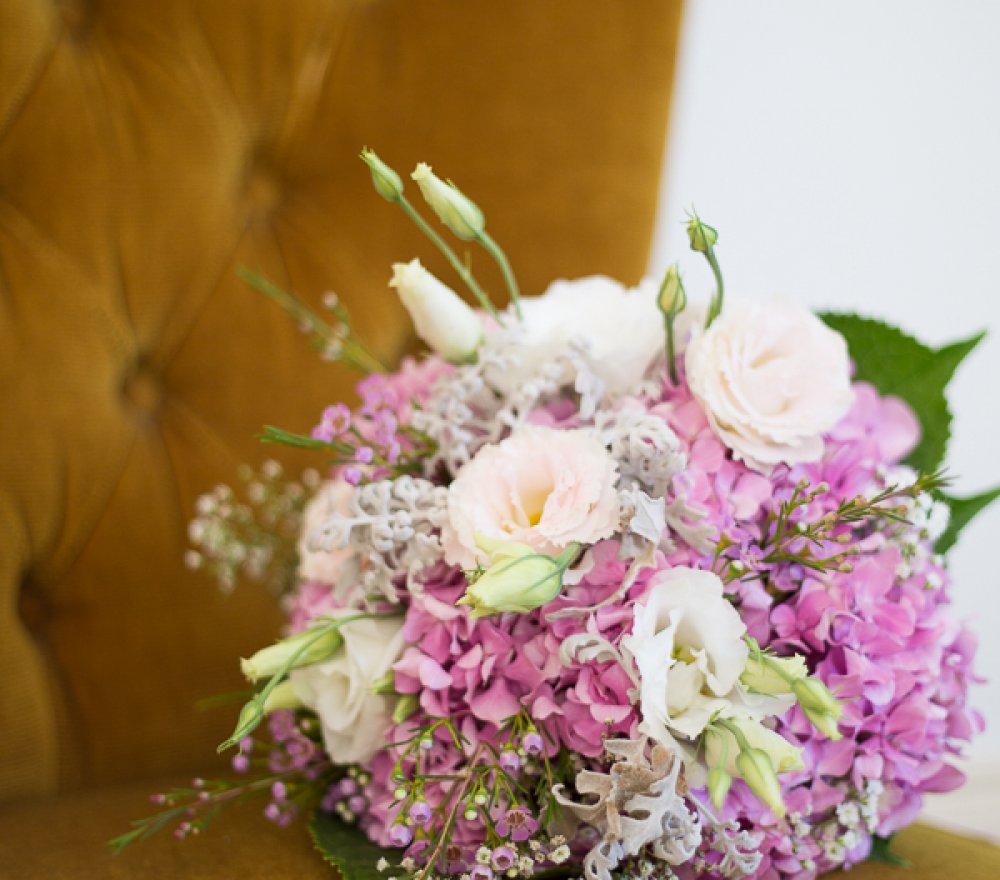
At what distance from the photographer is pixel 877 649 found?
500 millimetres

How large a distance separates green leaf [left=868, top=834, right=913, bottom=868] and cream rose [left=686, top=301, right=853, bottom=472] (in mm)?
239

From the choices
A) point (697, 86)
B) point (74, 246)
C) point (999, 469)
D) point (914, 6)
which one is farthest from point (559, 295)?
point (999, 469)

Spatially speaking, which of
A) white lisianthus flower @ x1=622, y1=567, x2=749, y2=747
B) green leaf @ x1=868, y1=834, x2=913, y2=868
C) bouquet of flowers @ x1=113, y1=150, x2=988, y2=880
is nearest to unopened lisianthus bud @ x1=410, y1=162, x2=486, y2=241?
bouquet of flowers @ x1=113, y1=150, x2=988, y2=880

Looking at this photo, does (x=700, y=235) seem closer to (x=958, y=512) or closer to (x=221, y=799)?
(x=958, y=512)

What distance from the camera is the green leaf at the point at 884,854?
0.56 meters

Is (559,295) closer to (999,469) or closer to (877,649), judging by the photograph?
(877,649)

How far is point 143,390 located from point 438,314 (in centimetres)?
35

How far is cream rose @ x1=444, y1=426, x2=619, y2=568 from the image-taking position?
0.47 m

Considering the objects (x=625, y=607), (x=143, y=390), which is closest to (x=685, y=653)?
(x=625, y=607)

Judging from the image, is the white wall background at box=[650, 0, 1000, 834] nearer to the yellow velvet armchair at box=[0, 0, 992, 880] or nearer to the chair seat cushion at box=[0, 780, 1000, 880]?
the yellow velvet armchair at box=[0, 0, 992, 880]

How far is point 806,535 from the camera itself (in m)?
0.46

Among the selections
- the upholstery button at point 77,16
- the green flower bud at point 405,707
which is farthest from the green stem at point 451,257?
the upholstery button at point 77,16

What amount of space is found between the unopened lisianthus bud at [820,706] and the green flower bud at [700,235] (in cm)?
22

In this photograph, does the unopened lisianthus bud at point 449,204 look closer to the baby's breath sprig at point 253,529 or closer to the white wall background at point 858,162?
the baby's breath sprig at point 253,529
